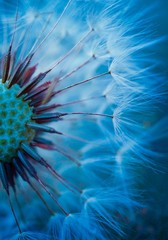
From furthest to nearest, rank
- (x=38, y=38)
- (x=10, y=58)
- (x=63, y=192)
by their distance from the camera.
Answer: (x=63, y=192)
(x=38, y=38)
(x=10, y=58)

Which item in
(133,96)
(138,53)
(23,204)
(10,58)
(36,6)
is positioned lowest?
(23,204)

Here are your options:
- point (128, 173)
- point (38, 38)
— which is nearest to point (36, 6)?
point (38, 38)

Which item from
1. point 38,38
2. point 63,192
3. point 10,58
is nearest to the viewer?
point 10,58

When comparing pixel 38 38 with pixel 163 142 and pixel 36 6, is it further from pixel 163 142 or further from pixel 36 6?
pixel 163 142

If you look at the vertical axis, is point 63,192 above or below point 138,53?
below

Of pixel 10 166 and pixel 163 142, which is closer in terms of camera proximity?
pixel 10 166
